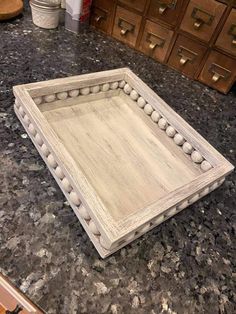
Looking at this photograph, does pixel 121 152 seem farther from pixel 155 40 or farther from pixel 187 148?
pixel 155 40

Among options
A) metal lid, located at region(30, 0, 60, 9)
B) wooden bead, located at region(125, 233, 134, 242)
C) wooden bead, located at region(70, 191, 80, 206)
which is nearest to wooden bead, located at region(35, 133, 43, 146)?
wooden bead, located at region(70, 191, 80, 206)

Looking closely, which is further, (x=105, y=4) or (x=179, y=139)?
(x=105, y=4)

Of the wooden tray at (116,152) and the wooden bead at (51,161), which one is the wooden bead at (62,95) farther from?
the wooden bead at (51,161)

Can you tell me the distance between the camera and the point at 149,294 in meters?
0.39

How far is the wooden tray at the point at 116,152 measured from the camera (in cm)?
40

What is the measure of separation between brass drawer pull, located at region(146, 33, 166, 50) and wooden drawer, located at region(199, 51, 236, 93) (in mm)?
135

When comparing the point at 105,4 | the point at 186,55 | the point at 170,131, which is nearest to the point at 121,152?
the point at 170,131

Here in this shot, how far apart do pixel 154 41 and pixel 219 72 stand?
0.20 meters

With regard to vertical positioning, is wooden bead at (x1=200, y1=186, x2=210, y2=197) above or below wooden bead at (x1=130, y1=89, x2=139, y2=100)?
below

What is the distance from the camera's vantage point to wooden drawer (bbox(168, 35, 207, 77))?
735 mm

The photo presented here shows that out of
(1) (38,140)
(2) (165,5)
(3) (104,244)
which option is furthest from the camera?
(2) (165,5)

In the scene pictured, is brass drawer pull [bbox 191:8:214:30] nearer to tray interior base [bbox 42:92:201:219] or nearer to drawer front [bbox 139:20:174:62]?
drawer front [bbox 139:20:174:62]

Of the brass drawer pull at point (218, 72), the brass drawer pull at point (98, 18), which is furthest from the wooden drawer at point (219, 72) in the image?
the brass drawer pull at point (98, 18)

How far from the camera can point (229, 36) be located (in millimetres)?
682
